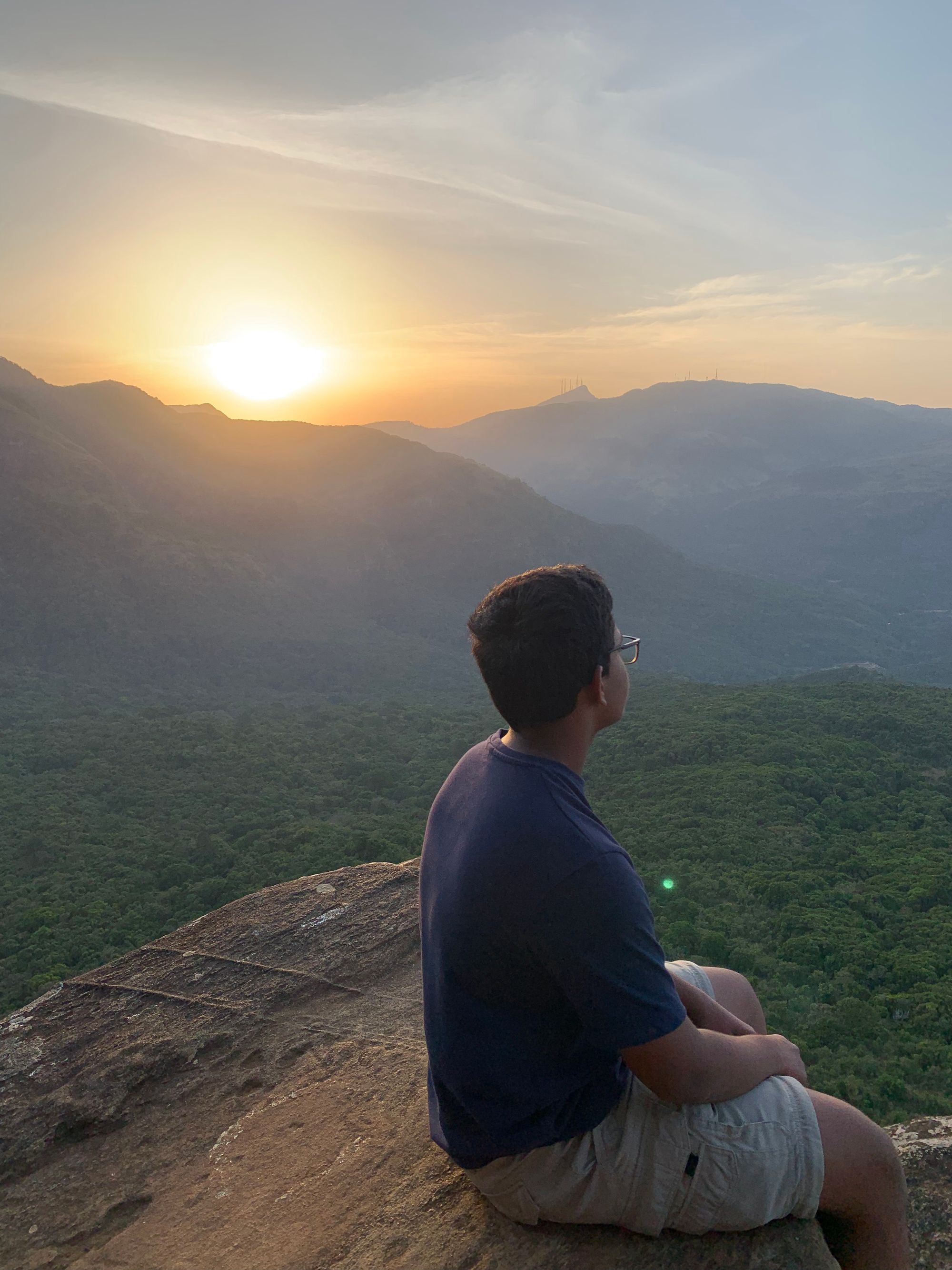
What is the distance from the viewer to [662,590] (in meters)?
58.4

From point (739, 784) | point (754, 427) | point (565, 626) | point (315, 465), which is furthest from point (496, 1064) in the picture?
point (754, 427)

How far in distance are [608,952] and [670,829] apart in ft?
41.6

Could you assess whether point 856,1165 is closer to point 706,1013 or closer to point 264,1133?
point 706,1013

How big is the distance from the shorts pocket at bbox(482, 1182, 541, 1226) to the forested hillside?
17.6 ft

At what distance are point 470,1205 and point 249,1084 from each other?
1.52 metres

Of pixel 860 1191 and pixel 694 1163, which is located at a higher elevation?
pixel 694 1163

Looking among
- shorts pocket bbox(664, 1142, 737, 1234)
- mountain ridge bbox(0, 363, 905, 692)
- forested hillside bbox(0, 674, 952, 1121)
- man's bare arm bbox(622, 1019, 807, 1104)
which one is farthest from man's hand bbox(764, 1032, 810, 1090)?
mountain ridge bbox(0, 363, 905, 692)

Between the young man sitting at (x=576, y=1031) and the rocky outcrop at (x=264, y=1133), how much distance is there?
0.64 ft

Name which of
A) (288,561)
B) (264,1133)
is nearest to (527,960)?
(264,1133)

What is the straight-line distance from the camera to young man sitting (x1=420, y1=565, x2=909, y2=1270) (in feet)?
5.64

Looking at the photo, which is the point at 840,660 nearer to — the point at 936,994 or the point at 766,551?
the point at 766,551

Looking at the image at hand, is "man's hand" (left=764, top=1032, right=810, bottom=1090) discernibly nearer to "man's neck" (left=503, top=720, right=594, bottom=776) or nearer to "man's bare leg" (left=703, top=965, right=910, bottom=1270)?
"man's bare leg" (left=703, top=965, right=910, bottom=1270)

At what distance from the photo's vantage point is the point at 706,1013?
2.13 metres

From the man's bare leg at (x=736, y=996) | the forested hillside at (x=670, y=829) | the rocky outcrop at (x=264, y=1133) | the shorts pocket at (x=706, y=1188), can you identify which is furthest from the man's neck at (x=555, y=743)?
the forested hillside at (x=670, y=829)
